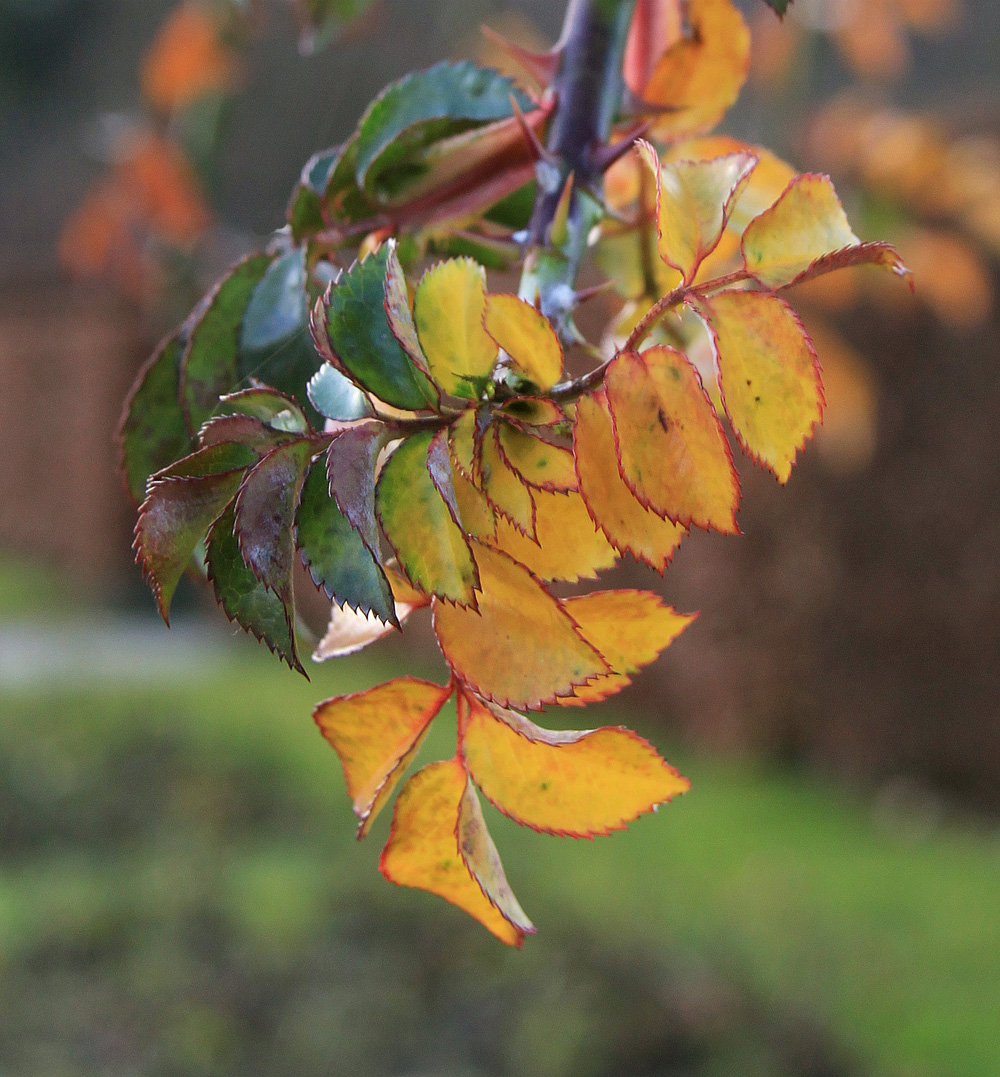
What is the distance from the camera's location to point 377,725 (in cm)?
32

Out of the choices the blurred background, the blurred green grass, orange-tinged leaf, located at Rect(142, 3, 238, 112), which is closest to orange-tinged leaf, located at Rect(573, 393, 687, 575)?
the blurred background

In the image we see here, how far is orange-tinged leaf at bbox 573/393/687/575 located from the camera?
26 centimetres

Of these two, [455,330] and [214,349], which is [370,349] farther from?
[214,349]

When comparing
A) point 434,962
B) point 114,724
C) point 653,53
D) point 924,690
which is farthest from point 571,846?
point 653,53

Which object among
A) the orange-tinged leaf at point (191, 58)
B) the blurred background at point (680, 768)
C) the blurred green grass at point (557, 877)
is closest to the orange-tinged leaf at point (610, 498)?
the blurred background at point (680, 768)

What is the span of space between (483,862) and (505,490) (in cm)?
10

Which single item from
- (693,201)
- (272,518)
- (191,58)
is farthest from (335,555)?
(191,58)

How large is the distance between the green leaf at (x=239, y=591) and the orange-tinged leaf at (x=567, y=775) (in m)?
0.06

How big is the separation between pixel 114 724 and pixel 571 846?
1880 mm

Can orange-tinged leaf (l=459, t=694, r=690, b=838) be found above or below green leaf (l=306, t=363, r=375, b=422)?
below

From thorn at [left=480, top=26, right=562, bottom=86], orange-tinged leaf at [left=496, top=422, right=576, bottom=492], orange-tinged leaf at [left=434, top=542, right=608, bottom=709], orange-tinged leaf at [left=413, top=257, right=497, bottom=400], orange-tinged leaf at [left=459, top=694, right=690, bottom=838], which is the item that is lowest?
orange-tinged leaf at [left=459, top=694, right=690, bottom=838]

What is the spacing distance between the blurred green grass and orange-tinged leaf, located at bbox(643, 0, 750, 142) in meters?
2.04

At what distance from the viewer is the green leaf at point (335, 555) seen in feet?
0.88

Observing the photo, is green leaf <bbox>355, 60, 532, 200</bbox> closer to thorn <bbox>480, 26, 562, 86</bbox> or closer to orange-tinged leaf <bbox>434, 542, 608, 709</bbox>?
thorn <bbox>480, 26, 562, 86</bbox>
